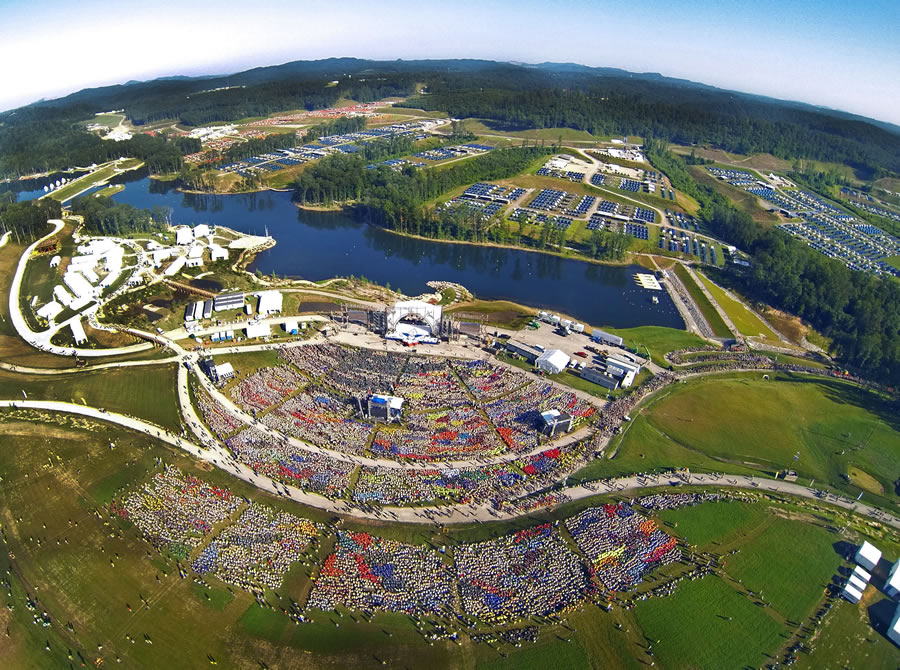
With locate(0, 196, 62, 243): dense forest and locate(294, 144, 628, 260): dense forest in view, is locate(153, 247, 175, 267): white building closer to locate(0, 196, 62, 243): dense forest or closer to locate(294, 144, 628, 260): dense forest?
locate(0, 196, 62, 243): dense forest

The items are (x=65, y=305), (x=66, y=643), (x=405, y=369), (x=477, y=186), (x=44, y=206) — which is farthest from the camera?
(x=477, y=186)

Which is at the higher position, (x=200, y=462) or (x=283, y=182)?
(x=283, y=182)

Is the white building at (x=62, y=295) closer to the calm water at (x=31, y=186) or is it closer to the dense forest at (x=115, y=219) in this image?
the dense forest at (x=115, y=219)

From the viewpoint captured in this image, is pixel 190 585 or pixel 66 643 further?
pixel 190 585

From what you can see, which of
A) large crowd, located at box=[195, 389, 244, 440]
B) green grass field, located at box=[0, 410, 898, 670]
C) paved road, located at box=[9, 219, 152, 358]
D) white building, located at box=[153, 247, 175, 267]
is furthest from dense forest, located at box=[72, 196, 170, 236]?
green grass field, located at box=[0, 410, 898, 670]

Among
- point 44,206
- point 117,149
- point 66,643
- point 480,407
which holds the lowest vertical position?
point 66,643

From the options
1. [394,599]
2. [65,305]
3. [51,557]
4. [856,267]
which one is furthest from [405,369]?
[856,267]

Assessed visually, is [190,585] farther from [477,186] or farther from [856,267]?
[856,267]
